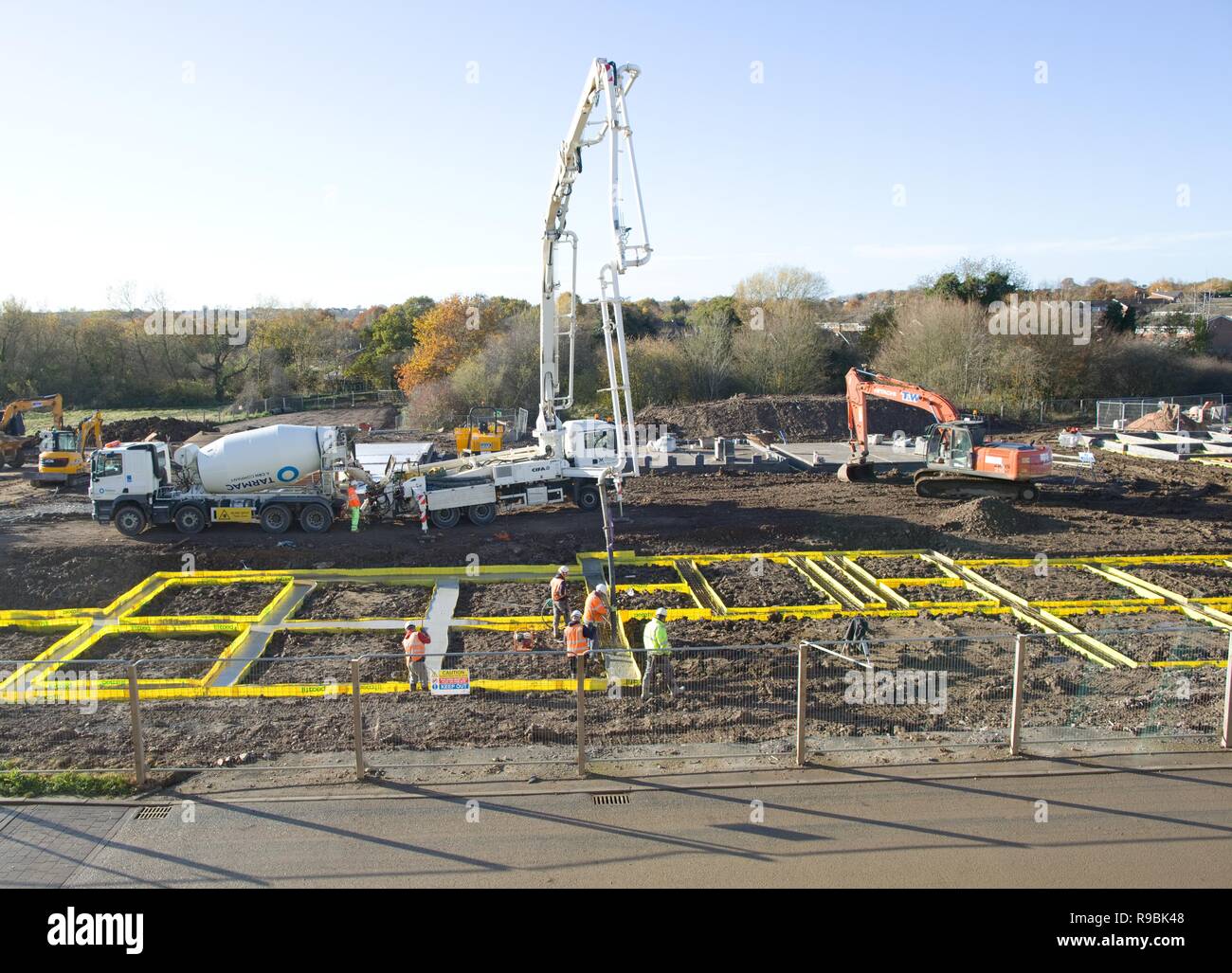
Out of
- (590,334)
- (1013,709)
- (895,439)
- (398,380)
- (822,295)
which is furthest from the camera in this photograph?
(822,295)

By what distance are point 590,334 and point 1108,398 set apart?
27754mm

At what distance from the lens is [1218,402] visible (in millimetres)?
46438

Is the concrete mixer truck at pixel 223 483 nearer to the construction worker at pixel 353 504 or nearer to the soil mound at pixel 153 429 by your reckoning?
the construction worker at pixel 353 504

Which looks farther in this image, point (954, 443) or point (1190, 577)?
point (954, 443)

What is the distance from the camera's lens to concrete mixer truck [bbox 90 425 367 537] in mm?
20547

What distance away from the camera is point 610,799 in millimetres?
8602

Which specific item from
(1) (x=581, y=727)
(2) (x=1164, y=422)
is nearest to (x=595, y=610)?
(1) (x=581, y=727)

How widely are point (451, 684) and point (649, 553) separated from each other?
30.1ft

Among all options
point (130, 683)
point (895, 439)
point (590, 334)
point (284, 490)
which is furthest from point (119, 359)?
point (130, 683)

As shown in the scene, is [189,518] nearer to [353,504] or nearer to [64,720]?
[353,504]

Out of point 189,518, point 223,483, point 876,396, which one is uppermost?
point 876,396

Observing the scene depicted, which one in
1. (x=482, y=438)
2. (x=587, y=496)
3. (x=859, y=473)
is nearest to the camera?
(x=587, y=496)

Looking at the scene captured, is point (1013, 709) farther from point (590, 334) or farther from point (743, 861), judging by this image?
point (590, 334)
